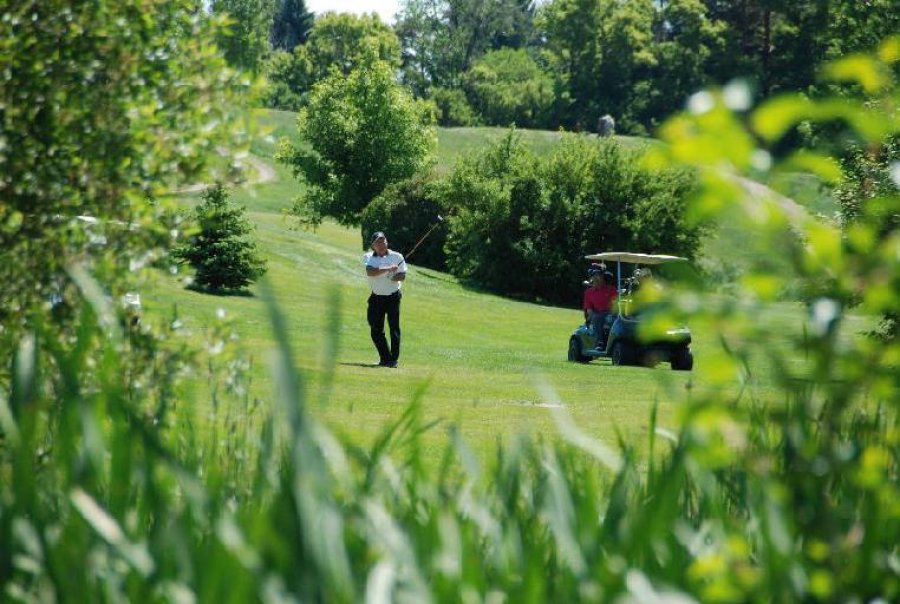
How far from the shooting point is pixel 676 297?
2.10 metres

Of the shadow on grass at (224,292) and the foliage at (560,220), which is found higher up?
the foliage at (560,220)

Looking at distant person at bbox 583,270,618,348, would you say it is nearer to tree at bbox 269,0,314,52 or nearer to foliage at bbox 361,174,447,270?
foliage at bbox 361,174,447,270

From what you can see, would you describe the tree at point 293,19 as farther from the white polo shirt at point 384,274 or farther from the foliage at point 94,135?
the foliage at point 94,135

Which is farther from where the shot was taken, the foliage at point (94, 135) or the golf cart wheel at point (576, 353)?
the golf cart wheel at point (576, 353)

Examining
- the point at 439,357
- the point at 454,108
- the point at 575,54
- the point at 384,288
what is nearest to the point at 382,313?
the point at 384,288

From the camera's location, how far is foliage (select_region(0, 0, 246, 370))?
487 cm

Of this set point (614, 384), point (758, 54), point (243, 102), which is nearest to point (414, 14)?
point (758, 54)

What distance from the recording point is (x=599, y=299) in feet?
76.1

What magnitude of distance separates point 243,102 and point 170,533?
357 cm

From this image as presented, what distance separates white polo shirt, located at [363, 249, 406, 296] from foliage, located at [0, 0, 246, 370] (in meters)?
12.8

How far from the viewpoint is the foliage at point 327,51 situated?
102188mm

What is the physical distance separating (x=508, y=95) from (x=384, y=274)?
7979 cm

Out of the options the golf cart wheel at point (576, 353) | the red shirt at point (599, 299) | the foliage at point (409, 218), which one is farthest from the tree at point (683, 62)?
the red shirt at point (599, 299)

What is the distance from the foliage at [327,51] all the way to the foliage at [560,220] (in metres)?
54.2
